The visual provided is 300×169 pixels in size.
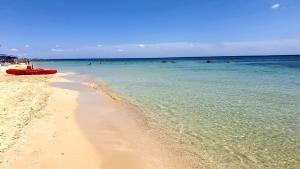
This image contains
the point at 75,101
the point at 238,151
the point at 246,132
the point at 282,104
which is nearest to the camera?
the point at 238,151

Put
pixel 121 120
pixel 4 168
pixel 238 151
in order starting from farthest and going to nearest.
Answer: pixel 121 120 → pixel 238 151 → pixel 4 168

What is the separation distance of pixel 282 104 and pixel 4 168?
38.7 ft

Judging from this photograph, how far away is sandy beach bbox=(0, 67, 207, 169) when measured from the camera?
6633 millimetres

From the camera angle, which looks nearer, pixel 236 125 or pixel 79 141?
pixel 79 141

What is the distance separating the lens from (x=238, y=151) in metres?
7.57

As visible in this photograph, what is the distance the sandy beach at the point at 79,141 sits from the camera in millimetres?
6633

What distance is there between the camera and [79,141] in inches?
320

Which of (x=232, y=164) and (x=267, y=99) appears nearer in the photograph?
(x=232, y=164)

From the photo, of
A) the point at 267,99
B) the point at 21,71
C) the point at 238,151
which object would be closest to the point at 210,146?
the point at 238,151

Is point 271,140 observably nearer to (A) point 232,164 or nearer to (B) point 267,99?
(A) point 232,164

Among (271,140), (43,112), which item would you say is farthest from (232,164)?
(43,112)

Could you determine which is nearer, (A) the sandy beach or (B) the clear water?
(A) the sandy beach

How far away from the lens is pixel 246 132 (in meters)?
9.26

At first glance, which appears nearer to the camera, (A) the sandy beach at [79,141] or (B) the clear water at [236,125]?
(A) the sandy beach at [79,141]
